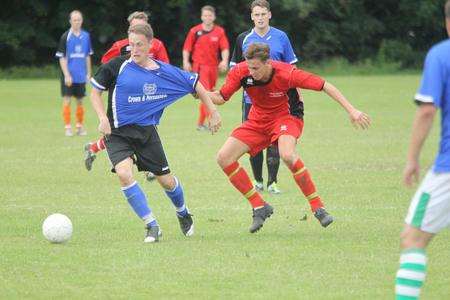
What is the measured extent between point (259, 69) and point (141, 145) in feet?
4.04

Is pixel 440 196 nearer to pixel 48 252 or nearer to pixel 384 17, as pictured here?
pixel 48 252

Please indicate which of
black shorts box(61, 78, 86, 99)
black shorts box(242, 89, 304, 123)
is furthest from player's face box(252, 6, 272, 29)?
black shorts box(61, 78, 86, 99)

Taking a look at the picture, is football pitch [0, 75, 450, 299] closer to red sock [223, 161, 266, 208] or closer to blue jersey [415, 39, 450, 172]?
red sock [223, 161, 266, 208]

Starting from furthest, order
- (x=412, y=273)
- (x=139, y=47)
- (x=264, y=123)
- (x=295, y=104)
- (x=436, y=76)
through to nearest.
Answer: (x=295, y=104) → (x=264, y=123) → (x=139, y=47) → (x=412, y=273) → (x=436, y=76)

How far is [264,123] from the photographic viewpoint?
9.45m

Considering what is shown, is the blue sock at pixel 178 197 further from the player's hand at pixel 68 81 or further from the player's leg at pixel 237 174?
the player's hand at pixel 68 81

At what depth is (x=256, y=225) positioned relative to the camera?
904 centimetres

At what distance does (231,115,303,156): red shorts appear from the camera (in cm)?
938

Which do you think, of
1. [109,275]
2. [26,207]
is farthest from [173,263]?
[26,207]

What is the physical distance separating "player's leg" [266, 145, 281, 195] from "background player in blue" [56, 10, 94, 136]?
7433 mm

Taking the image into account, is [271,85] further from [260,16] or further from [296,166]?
[260,16]

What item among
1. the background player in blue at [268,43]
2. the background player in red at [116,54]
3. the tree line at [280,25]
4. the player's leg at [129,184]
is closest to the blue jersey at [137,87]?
the player's leg at [129,184]

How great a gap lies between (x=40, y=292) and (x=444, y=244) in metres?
3.56

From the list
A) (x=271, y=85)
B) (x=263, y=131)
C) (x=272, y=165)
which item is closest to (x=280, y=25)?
(x=272, y=165)
